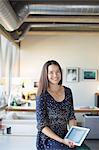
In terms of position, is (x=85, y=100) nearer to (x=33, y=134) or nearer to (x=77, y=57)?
(x=77, y=57)

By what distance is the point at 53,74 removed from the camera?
→ 220 cm

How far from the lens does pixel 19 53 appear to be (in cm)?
855

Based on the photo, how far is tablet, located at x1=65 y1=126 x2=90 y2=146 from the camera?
204cm

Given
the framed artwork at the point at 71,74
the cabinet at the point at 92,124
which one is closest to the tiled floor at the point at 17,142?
the cabinet at the point at 92,124

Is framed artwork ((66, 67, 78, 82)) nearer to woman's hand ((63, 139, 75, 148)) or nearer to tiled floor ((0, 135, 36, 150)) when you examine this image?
tiled floor ((0, 135, 36, 150))

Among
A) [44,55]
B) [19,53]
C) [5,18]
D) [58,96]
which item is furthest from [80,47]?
[58,96]

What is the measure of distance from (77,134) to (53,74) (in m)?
0.48

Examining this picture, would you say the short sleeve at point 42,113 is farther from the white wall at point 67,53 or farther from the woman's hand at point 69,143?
the white wall at point 67,53

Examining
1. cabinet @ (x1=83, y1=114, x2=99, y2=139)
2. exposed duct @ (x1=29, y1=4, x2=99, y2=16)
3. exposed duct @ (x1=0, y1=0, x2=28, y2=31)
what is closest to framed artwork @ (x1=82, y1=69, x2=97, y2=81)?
cabinet @ (x1=83, y1=114, x2=99, y2=139)

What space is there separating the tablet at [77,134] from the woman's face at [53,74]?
38 cm

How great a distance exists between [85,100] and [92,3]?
404cm

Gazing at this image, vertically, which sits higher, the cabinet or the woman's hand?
the woman's hand

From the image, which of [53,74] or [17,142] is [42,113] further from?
[17,142]

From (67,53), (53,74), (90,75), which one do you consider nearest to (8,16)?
(53,74)
